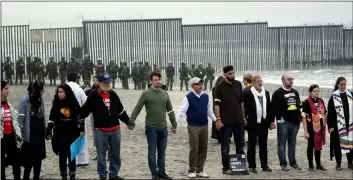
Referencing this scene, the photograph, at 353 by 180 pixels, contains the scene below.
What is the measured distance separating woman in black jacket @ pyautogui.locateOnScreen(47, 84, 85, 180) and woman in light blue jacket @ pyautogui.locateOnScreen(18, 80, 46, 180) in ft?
0.50

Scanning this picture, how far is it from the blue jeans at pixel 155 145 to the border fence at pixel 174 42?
75.4 feet

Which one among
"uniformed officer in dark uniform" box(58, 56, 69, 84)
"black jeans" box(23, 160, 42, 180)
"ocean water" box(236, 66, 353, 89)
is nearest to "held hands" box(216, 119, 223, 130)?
"black jeans" box(23, 160, 42, 180)

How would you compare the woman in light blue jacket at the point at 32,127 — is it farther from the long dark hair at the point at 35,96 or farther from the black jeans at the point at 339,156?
the black jeans at the point at 339,156

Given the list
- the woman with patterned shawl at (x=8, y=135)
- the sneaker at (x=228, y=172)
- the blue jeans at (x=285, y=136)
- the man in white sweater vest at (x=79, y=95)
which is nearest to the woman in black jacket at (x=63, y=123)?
the woman with patterned shawl at (x=8, y=135)

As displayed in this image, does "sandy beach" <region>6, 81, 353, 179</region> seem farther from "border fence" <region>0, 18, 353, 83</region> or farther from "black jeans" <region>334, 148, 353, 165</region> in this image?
"border fence" <region>0, 18, 353, 83</region>

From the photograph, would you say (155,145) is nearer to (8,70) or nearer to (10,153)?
(10,153)

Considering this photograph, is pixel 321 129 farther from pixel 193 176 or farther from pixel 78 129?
pixel 78 129

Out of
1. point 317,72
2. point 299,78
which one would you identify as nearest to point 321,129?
point 299,78

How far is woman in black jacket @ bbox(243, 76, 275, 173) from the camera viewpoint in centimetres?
1091

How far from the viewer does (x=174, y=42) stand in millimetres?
35750

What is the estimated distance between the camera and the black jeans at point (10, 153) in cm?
941

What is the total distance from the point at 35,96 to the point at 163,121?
1924mm

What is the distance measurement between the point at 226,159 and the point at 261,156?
612 mm

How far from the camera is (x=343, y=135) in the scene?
11.3m
